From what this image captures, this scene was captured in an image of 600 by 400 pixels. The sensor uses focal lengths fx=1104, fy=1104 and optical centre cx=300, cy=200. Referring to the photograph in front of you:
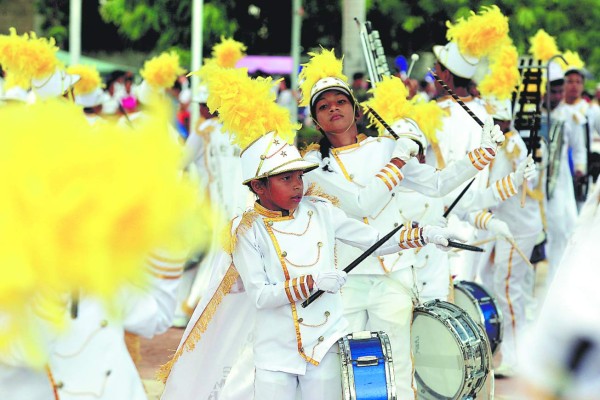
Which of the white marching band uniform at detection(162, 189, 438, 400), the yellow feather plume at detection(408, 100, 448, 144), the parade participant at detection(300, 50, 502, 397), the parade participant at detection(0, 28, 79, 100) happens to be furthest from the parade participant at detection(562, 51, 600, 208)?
the white marching band uniform at detection(162, 189, 438, 400)

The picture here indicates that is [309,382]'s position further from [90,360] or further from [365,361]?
[90,360]

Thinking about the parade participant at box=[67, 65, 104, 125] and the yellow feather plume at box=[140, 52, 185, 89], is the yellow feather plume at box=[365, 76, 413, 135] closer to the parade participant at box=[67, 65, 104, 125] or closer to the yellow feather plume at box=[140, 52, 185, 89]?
the parade participant at box=[67, 65, 104, 125]

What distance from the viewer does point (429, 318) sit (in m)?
5.77

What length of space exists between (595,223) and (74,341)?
6.00ft

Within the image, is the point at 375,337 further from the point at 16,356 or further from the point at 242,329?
the point at 16,356

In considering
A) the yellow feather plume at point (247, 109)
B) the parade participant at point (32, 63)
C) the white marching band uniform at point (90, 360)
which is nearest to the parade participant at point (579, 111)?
the parade participant at point (32, 63)

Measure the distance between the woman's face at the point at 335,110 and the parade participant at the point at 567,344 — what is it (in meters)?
3.66

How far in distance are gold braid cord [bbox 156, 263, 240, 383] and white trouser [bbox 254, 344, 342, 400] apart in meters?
0.42

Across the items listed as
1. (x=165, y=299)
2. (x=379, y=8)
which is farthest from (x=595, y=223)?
(x=379, y=8)

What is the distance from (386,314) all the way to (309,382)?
3.39 feet

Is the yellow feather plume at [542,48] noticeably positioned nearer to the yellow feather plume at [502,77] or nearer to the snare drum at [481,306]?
the yellow feather plume at [502,77]

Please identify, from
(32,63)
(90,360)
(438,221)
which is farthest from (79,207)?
(32,63)

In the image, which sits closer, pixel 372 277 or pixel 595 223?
pixel 595 223

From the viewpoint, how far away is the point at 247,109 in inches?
197
